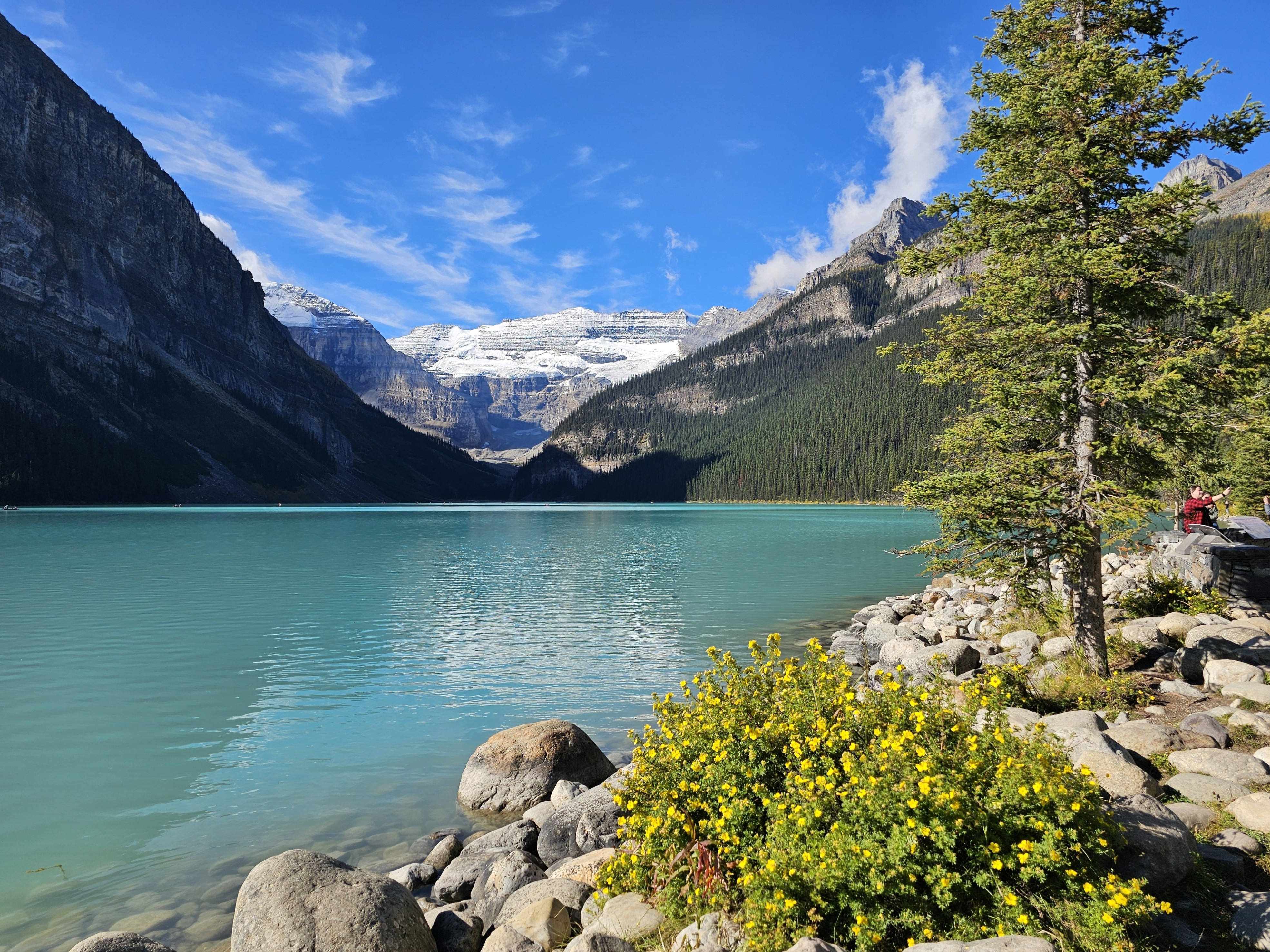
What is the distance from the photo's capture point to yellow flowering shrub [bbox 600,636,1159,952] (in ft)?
16.1

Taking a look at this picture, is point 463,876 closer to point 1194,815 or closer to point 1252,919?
point 1252,919

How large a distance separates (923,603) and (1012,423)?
16.5 metres

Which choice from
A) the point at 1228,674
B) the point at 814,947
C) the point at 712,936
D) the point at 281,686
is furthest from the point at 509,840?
the point at 281,686

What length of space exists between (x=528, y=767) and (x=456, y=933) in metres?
4.52

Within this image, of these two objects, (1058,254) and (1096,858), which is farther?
(1058,254)

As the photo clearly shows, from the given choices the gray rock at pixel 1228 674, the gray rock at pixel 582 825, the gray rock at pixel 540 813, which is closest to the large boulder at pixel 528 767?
the gray rock at pixel 540 813

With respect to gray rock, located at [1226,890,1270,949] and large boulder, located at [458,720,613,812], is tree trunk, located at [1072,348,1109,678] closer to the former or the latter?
gray rock, located at [1226,890,1270,949]

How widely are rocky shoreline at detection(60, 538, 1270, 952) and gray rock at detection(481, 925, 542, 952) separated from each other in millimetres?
18

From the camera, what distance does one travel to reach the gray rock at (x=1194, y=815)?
260 inches

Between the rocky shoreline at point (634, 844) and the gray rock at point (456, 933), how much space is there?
2 centimetres

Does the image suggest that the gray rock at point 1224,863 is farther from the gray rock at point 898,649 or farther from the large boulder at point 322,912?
the gray rock at point 898,649

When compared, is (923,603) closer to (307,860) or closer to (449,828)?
(449,828)

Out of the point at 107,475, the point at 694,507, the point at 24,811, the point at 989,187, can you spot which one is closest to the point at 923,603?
the point at 989,187

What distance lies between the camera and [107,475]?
158000 mm
